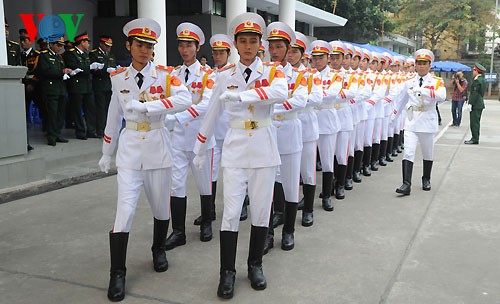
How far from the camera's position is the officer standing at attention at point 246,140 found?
368 cm

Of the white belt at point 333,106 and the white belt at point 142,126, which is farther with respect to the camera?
the white belt at point 333,106

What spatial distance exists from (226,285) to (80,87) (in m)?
A: 6.39

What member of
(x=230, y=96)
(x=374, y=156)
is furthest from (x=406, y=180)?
(x=230, y=96)

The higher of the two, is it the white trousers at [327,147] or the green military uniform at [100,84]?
the green military uniform at [100,84]

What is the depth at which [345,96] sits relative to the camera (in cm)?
630

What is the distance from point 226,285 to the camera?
11.9 feet

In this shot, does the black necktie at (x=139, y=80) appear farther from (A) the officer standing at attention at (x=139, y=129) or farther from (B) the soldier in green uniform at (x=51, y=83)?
(B) the soldier in green uniform at (x=51, y=83)

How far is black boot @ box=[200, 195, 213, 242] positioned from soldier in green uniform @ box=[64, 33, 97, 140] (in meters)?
4.74

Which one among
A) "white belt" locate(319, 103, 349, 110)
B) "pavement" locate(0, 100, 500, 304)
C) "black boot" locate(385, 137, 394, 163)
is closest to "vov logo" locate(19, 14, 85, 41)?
"pavement" locate(0, 100, 500, 304)

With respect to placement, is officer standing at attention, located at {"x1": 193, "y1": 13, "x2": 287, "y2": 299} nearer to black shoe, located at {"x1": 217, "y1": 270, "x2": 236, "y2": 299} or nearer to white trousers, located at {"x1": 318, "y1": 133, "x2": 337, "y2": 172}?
black shoe, located at {"x1": 217, "y1": 270, "x2": 236, "y2": 299}

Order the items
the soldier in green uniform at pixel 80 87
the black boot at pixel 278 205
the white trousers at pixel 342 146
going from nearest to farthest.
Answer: the black boot at pixel 278 205 → the white trousers at pixel 342 146 → the soldier in green uniform at pixel 80 87

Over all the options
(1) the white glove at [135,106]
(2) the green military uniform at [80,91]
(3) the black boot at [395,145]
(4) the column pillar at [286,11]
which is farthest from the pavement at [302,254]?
(4) the column pillar at [286,11]

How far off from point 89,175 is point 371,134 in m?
4.38

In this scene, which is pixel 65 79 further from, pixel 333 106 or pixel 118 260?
pixel 118 260
